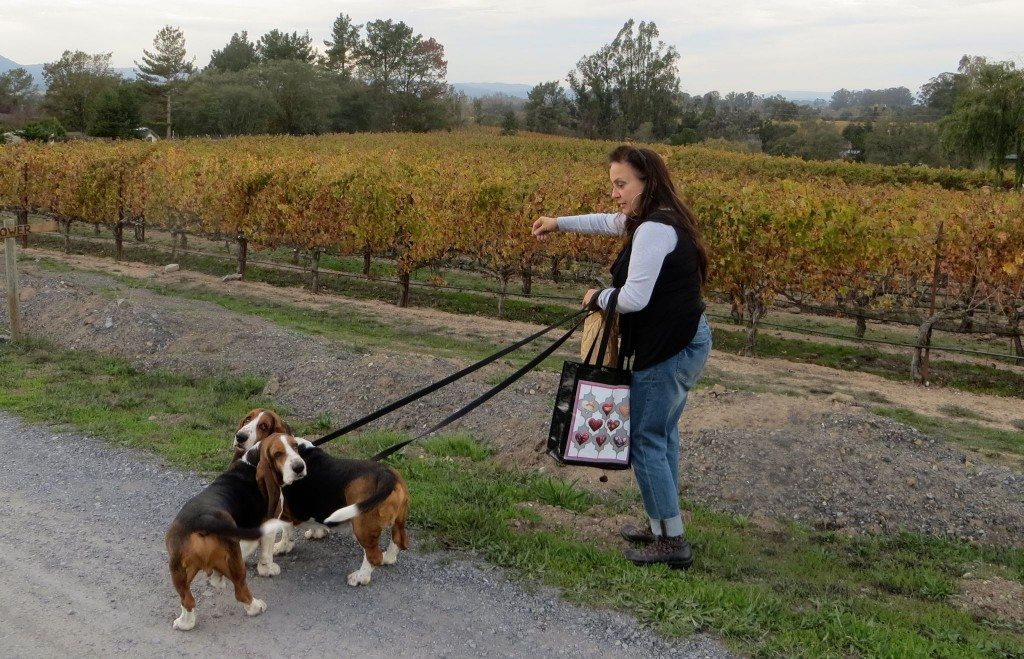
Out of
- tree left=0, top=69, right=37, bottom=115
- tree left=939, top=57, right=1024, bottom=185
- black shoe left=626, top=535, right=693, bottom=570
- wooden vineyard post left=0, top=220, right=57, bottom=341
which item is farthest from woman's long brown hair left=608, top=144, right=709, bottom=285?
tree left=0, top=69, right=37, bottom=115

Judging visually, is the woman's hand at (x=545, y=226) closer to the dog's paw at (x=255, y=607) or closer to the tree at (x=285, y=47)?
the dog's paw at (x=255, y=607)

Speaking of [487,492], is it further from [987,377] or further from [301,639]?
[987,377]

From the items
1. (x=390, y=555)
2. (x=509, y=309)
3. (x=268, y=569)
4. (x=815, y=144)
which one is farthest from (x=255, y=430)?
(x=815, y=144)

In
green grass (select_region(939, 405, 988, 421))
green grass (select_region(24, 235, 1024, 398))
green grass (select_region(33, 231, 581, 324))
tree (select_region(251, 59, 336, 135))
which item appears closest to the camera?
green grass (select_region(939, 405, 988, 421))

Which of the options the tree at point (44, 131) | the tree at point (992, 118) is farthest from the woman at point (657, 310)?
the tree at point (44, 131)

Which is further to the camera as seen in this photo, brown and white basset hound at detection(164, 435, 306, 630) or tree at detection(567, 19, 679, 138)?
tree at detection(567, 19, 679, 138)

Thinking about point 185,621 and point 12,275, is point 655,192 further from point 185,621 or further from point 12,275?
point 12,275

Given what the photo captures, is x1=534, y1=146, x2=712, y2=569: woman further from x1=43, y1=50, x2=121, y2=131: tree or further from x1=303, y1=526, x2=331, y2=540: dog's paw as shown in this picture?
x1=43, y1=50, x2=121, y2=131: tree

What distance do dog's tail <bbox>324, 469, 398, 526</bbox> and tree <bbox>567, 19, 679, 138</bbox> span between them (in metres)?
70.6

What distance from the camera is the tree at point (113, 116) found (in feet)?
180

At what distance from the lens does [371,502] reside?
4.00m

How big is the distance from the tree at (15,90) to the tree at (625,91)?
47306 mm

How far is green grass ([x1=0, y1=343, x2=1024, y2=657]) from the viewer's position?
386 centimetres

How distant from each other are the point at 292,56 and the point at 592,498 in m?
80.5
